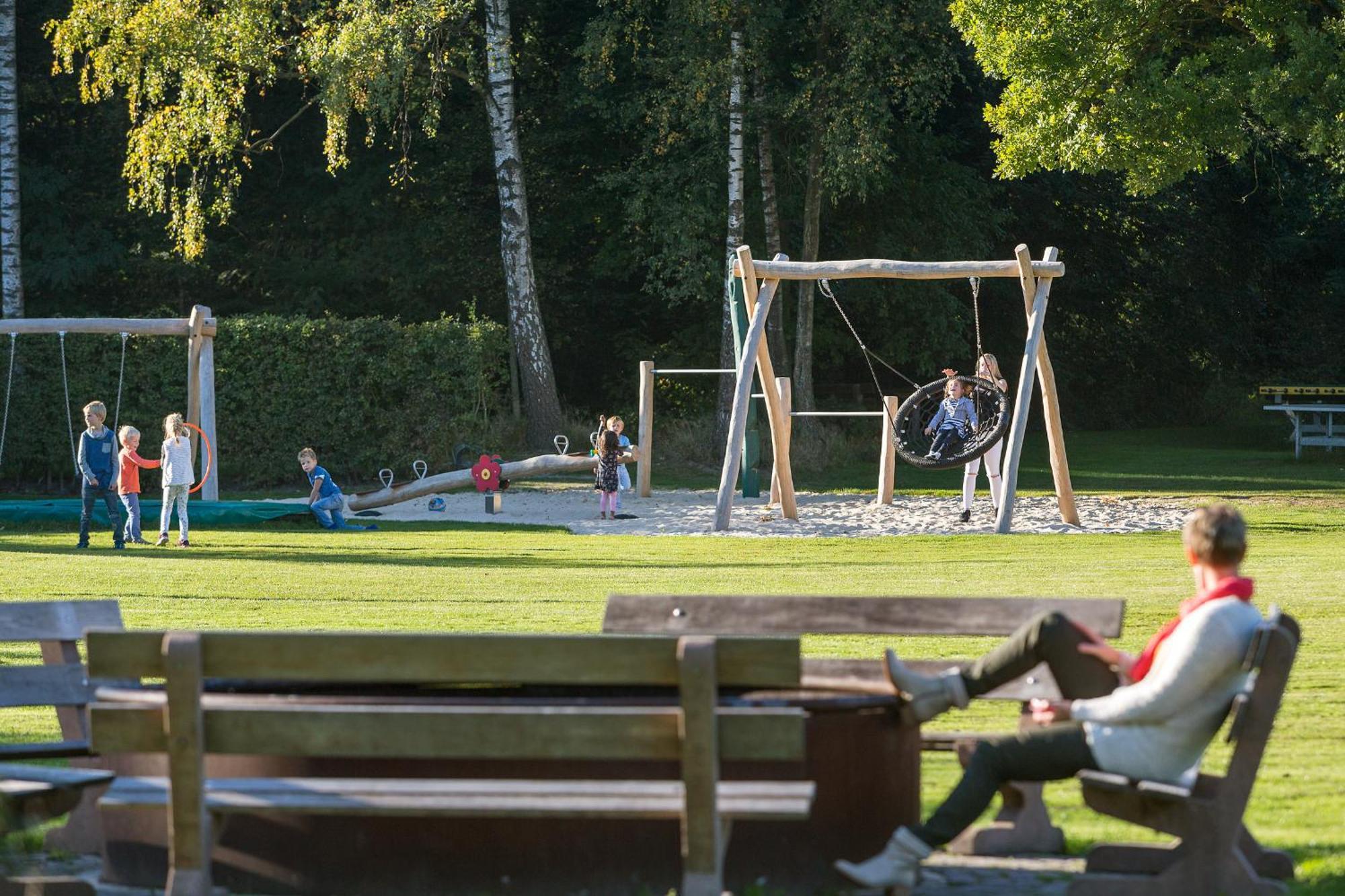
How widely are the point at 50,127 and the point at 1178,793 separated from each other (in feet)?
118

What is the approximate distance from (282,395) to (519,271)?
5594 mm

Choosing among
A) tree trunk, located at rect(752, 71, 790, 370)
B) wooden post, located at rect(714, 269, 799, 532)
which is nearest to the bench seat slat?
wooden post, located at rect(714, 269, 799, 532)

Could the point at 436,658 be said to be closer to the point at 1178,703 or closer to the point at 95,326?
the point at 1178,703

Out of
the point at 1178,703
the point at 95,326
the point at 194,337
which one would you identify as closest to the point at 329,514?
the point at 194,337

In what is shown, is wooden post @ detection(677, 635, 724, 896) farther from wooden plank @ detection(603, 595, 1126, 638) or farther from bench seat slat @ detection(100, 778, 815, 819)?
wooden plank @ detection(603, 595, 1126, 638)

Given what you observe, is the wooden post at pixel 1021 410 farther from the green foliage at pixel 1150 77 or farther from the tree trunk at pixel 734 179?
the tree trunk at pixel 734 179

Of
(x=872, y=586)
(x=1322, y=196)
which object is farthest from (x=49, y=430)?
(x=1322, y=196)

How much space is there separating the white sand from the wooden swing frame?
372 millimetres

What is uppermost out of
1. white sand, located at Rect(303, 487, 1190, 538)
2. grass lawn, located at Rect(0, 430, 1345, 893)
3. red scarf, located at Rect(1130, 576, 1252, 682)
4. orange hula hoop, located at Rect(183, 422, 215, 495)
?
red scarf, located at Rect(1130, 576, 1252, 682)

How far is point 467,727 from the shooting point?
4.35 m

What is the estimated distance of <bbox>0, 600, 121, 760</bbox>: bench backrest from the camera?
223 inches

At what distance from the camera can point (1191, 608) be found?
4.79 meters

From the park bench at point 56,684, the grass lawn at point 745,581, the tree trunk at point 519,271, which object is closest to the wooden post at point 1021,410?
the grass lawn at point 745,581

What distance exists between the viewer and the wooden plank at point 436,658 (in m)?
4.34
